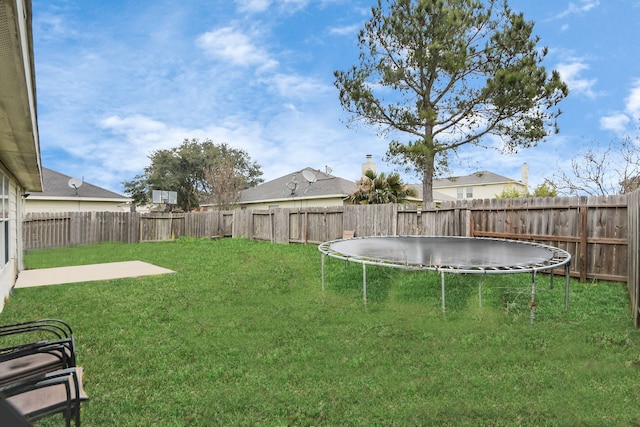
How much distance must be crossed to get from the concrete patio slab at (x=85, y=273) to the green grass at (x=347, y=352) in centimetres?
86

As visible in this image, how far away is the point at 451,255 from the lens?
651 cm

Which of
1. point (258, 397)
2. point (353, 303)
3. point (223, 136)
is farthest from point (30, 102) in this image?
point (223, 136)

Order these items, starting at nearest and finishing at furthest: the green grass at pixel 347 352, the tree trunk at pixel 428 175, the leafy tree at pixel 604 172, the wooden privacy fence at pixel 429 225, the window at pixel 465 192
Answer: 1. the green grass at pixel 347 352
2. the wooden privacy fence at pixel 429 225
3. the leafy tree at pixel 604 172
4. the tree trunk at pixel 428 175
5. the window at pixel 465 192

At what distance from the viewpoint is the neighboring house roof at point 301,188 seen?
62.0ft

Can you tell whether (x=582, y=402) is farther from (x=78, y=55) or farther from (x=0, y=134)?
(x=78, y=55)

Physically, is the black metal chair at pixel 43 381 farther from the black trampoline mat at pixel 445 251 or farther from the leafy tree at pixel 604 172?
the leafy tree at pixel 604 172

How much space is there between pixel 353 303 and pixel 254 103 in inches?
663

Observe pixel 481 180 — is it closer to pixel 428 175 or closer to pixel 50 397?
pixel 428 175

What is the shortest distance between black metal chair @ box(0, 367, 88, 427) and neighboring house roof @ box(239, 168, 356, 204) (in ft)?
53.1

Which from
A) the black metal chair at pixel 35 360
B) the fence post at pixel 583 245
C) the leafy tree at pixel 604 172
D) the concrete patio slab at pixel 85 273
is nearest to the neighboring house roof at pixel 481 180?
the leafy tree at pixel 604 172

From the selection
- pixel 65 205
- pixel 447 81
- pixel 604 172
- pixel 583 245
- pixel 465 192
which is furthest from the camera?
pixel 465 192

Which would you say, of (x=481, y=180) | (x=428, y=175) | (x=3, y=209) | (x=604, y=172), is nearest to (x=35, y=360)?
(x=3, y=209)

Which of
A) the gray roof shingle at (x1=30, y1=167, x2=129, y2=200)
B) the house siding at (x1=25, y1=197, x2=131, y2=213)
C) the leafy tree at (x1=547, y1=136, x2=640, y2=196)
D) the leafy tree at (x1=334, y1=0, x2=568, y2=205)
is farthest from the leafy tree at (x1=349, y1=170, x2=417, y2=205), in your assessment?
the house siding at (x1=25, y1=197, x2=131, y2=213)

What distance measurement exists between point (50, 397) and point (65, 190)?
22069mm
